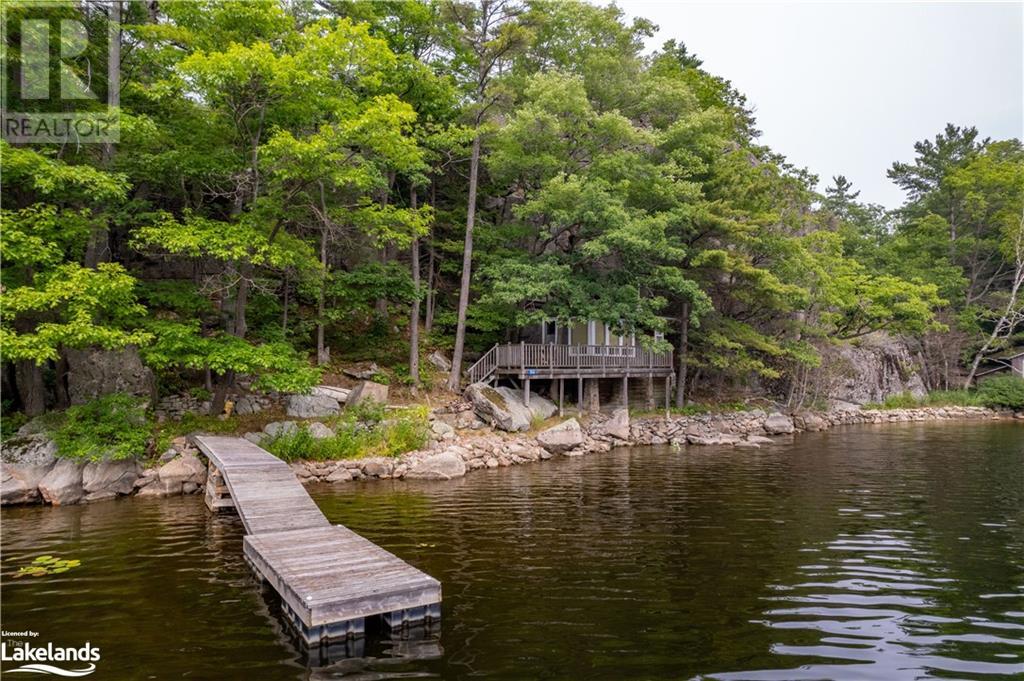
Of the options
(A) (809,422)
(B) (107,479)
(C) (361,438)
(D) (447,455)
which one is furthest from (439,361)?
(A) (809,422)

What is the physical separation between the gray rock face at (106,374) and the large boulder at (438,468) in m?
7.79

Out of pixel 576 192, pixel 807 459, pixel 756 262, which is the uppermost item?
pixel 576 192

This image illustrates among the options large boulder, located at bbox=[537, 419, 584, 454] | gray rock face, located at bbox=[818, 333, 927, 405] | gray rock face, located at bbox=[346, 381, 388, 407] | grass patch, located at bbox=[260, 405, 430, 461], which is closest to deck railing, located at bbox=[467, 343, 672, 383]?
large boulder, located at bbox=[537, 419, 584, 454]

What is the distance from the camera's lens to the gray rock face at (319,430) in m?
16.0

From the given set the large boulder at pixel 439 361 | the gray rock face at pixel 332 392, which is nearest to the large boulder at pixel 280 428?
the gray rock face at pixel 332 392

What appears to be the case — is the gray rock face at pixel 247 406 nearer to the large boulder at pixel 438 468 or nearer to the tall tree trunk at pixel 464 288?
the large boulder at pixel 438 468

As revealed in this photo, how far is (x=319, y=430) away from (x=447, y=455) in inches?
151

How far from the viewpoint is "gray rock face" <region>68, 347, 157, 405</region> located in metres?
15.0

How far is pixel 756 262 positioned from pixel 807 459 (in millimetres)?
Answer: 11129

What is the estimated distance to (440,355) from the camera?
2431 cm

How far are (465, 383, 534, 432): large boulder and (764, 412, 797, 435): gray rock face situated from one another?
1154 cm

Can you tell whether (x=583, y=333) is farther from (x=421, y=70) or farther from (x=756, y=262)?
(x=421, y=70)

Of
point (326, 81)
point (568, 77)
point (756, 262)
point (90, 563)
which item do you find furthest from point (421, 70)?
point (90, 563)

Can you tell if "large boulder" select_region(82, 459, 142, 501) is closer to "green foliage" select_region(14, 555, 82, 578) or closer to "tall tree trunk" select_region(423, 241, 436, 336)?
"green foliage" select_region(14, 555, 82, 578)
